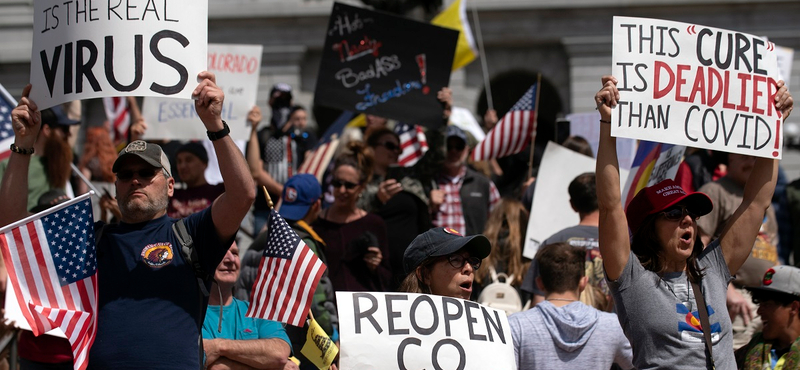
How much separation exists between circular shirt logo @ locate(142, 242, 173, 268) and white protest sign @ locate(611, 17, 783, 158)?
2155 mm

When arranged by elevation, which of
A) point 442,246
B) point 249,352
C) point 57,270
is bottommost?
point 249,352

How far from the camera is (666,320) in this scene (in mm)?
4645

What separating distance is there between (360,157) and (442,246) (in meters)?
3.60

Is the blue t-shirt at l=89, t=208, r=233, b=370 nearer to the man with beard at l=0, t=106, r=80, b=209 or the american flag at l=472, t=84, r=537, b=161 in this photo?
the man with beard at l=0, t=106, r=80, b=209

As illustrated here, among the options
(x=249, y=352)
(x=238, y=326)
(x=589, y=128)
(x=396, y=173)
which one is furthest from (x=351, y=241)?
(x=589, y=128)

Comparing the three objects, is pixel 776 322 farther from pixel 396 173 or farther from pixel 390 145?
pixel 390 145

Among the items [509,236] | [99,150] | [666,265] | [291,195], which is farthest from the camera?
[99,150]

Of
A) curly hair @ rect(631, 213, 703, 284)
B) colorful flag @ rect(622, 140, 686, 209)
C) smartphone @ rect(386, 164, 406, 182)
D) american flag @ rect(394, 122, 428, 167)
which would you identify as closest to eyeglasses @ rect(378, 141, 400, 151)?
smartphone @ rect(386, 164, 406, 182)

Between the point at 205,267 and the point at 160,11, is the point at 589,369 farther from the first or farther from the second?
the point at 160,11

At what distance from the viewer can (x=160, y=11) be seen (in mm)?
5148

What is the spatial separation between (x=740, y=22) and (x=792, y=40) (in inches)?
40.8

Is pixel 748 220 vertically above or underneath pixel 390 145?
underneath

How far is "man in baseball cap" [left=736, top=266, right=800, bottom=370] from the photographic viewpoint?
223 inches

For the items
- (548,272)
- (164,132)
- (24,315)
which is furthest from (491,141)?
(24,315)
